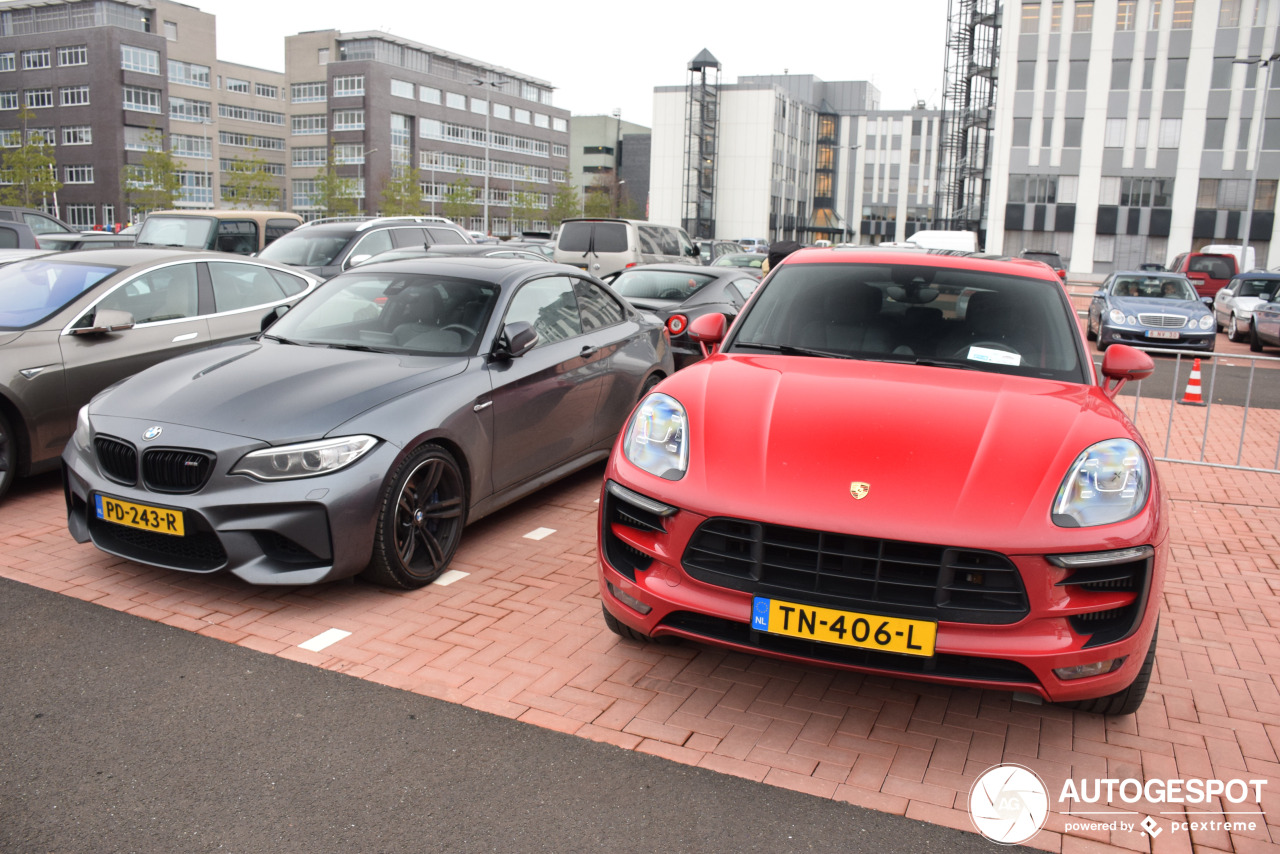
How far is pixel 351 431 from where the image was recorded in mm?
4352

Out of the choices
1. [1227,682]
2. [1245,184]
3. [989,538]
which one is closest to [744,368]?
[989,538]

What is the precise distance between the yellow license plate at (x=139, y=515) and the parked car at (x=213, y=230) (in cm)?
1022

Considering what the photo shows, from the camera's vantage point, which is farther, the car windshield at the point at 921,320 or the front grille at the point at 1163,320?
the front grille at the point at 1163,320

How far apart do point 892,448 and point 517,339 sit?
8.55ft

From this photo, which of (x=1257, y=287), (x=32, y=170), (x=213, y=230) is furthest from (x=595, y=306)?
(x=32, y=170)

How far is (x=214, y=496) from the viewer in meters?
4.20

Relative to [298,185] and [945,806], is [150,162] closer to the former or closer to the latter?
[298,185]

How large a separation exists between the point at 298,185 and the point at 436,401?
105906mm

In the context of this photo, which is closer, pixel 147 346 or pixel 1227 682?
pixel 1227 682

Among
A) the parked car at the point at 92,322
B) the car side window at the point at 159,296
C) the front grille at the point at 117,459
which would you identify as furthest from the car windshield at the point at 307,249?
the front grille at the point at 117,459

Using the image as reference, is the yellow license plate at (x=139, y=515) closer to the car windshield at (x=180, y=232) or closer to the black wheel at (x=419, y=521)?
the black wheel at (x=419, y=521)

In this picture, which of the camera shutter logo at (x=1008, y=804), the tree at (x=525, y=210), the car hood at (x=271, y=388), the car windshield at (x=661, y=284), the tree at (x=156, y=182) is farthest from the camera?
the tree at (x=525, y=210)

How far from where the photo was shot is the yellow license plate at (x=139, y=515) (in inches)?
166

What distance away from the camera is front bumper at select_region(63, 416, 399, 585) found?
4.17 metres
